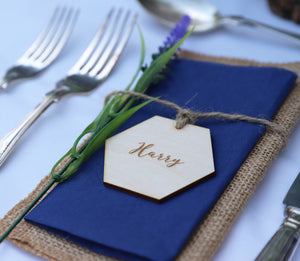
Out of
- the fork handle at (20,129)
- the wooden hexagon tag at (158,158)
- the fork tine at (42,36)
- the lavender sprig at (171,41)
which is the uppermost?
the lavender sprig at (171,41)

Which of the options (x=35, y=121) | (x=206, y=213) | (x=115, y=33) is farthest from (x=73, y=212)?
(x=115, y=33)

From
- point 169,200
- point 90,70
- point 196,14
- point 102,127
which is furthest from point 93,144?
point 196,14

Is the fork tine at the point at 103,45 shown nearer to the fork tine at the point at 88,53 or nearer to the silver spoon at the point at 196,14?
the fork tine at the point at 88,53

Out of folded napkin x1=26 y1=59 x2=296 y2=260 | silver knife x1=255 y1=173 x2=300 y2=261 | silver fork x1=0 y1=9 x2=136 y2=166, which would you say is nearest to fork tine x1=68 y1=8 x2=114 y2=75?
silver fork x1=0 y1=9 x2=136 y2=166

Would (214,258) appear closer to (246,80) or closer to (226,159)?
(226,159)

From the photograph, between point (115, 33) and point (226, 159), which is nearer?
point (226, 159)

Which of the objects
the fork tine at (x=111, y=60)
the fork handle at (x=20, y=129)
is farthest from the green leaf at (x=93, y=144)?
the fork tine at (x=111, y=60)
